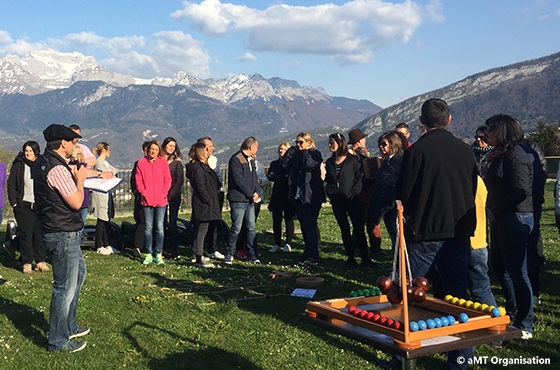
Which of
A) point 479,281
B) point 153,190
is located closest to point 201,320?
point 479,281

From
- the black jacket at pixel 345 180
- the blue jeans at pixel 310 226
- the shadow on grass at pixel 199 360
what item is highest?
the black jacket at pixel 345 180

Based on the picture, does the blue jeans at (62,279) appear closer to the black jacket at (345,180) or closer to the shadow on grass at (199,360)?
the shadow on grass at (199,360)

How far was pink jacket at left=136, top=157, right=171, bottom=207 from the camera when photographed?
33.9ft

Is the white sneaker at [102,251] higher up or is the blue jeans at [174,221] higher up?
the blue jeans at [174,221]

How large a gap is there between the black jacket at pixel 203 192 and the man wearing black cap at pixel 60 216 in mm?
4261

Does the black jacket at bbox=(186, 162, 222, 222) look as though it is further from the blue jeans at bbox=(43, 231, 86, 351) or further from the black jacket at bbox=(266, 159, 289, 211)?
the blue jeans at bbox=(43, 231, 86, 351)

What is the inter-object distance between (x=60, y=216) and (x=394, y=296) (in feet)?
11.7

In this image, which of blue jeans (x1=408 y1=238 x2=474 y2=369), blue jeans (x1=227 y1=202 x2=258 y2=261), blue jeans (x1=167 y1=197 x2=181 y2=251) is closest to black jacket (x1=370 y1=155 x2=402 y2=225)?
blue jeans (x1=408 y1=238 x2=474 y2=369)

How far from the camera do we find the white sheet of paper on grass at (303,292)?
775 cm

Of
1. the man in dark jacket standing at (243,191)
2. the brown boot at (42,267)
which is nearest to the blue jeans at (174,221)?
the man in dark jacket standing at (243,191)

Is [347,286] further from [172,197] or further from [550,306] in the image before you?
[172,197]

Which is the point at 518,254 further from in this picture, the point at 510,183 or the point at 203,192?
the point at 203,192

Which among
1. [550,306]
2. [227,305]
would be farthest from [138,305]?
[550,306]

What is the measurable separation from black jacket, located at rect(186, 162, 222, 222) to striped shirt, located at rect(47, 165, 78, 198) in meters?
4.49
